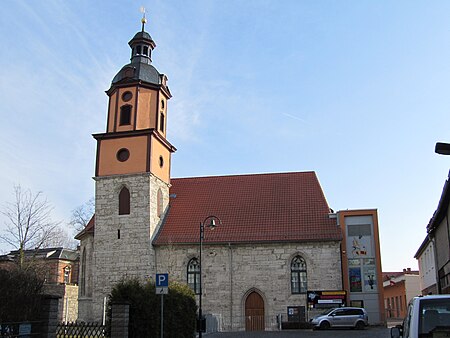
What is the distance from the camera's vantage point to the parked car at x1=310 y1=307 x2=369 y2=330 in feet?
89.9

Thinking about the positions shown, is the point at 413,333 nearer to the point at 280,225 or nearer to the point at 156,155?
the point at 280,225

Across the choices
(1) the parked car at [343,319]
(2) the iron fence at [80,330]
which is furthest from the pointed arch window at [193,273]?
(2) the iron fence at [80,330]

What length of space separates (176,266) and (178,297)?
12.1m

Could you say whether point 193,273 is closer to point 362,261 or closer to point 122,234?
point 122,234

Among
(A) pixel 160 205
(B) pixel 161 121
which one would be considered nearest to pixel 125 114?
(B) pixel 161 121

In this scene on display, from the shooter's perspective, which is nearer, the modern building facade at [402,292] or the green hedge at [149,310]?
the green hedge at [149,310]

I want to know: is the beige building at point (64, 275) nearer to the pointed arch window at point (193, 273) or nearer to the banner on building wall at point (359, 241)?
the pointed arch window at point (193, 273)

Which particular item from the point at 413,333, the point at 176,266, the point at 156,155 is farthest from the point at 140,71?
the point at 413,333

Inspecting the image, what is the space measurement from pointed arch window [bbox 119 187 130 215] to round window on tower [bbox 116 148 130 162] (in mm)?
1885

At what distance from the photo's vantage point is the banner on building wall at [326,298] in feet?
95.5

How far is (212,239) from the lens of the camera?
31359mm

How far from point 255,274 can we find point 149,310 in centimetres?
1367

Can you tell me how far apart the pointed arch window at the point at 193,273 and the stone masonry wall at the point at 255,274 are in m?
0.45

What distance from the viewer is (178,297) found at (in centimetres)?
1962
